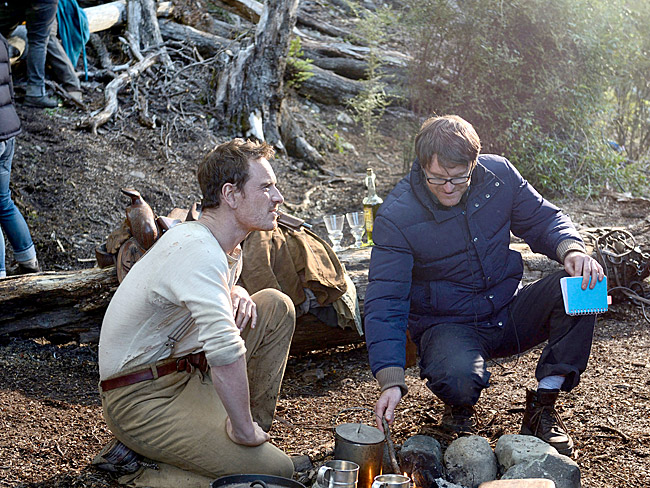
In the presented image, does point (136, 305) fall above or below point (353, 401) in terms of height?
above

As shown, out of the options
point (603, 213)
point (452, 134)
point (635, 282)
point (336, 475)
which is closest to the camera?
point (336, 475)

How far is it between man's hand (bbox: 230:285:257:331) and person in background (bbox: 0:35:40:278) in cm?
228

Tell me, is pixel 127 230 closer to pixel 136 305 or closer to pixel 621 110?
pixel 136 305

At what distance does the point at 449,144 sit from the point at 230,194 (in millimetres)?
995

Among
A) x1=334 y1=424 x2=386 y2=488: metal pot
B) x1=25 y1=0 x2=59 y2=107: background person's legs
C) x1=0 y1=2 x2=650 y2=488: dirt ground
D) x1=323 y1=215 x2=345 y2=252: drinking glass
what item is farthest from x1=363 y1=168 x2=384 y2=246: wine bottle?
x1=25 y1=0 x2=59 y2=107: background person's legs

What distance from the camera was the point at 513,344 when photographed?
10.8 feet

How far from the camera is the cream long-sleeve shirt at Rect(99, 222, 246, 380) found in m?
2.42

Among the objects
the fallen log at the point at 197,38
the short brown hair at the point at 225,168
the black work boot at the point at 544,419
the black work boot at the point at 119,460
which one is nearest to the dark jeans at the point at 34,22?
the fallen log at the point at 197,38

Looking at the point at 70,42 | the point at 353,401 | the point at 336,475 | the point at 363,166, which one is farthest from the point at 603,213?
the point at 70,42

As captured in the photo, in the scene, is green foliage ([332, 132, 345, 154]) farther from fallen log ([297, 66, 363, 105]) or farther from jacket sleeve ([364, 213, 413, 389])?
jacket sleeve ([364, 213, 413, 389])

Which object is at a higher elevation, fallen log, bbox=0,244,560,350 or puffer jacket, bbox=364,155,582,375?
puffer jacket, bbox=364,155,582,375

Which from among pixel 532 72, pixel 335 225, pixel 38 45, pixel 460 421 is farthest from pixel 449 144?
pixel 38 45

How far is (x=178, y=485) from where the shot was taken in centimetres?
269

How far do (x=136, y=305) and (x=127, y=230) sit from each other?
Answer: 1.41m
